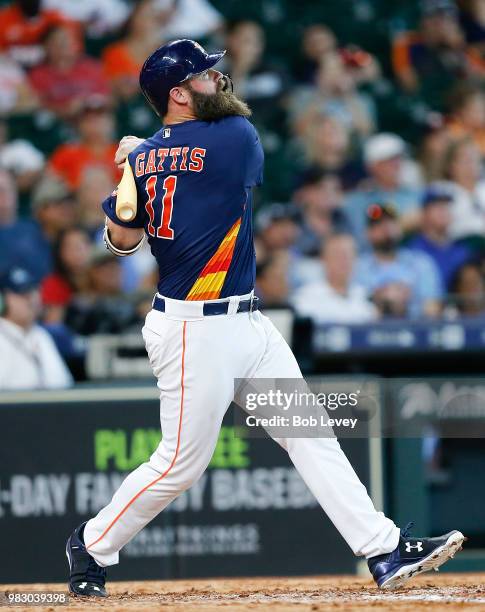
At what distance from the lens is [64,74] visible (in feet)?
31.6

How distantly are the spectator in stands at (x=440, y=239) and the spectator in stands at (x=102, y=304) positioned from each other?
85.0 inches

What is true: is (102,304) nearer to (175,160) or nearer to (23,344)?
(23,344)

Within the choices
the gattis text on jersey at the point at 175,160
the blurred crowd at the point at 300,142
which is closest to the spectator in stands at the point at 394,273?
the blurred crowd at the point at 300,142

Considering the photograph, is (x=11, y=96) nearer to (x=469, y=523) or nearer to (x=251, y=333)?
(x=469, y=523)

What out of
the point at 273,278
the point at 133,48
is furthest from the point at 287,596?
the point at 133,48

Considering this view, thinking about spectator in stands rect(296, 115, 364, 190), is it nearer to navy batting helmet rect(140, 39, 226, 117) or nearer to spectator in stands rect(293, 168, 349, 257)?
Result: spectator in stands rect(293, 168, 349, 257)

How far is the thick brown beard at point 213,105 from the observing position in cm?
425

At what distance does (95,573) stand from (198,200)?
1.43 metres

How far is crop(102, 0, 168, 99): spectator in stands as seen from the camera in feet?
31.8

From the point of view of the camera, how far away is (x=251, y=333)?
4.25 meters

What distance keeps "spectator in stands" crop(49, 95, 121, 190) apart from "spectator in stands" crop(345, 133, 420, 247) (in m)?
1.83

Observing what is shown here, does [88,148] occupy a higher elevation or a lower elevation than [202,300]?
higher

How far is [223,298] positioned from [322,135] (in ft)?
17.8

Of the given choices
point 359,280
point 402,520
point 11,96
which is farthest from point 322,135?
point 402,520
